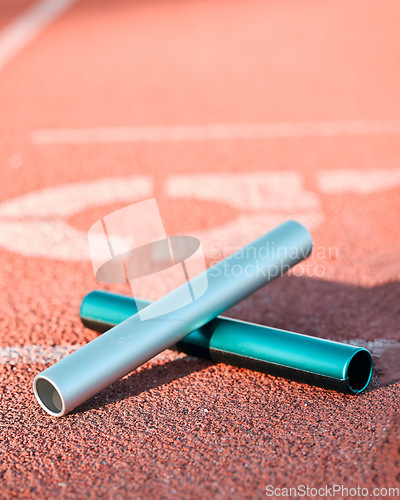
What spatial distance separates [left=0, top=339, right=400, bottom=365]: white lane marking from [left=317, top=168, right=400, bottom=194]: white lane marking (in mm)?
2239

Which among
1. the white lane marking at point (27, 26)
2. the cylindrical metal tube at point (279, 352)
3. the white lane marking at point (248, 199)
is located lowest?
the white lane marking at point (248, 199)

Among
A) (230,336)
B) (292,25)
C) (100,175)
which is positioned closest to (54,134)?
(100,175)

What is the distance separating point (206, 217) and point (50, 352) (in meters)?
1.95

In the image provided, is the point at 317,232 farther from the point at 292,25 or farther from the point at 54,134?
the point at 292,25

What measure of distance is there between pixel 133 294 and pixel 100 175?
199 centimetres

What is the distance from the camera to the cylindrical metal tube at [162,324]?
2750mm

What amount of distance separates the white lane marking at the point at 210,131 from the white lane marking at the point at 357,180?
1.00m

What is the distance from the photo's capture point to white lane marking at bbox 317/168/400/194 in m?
5.50

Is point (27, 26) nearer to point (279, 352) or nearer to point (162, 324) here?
point (162, 324)

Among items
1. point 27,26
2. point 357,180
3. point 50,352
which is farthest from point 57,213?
point 27,26

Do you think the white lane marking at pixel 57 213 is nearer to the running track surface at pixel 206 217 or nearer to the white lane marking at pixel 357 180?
the running track surface at pixel 206 217

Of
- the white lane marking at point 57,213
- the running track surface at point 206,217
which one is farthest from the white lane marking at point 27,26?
the white lane marking at point 57,213

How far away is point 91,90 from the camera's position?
8445 millimetres

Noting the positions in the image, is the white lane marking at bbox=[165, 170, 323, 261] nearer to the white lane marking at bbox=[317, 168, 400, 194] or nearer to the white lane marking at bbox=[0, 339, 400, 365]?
the white lane marking at bbox=[317, 168, 400, 194]
